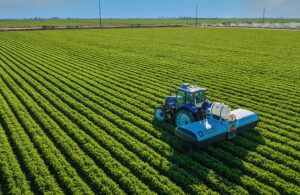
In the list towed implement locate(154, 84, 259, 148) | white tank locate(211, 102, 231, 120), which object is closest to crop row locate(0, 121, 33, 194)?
towed implement locate(154, 84, 259, 148)

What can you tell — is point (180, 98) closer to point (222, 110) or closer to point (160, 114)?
point (160, 114)

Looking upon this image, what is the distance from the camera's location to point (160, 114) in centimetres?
1114

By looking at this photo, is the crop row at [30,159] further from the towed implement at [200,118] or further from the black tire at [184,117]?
the black tire at [184,117]

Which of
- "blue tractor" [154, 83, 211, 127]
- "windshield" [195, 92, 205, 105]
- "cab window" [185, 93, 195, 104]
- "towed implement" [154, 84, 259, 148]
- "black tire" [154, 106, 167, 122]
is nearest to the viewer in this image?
"towed implement" [154, 84, 259, 148]

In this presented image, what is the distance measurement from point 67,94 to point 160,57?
14408mm

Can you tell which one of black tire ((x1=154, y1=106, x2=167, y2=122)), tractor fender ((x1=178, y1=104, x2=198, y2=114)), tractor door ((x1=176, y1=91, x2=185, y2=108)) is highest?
tractor door ((x1=176, y1=91, x2=185, y2=108))

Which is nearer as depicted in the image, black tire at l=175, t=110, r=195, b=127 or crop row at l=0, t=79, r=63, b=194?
crop row at l=0, t=79, r=63, b=194

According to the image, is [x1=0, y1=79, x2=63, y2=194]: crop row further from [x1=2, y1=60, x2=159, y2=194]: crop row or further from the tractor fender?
the tractor fender

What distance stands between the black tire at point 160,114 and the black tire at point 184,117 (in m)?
0.81

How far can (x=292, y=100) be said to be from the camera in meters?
13.3

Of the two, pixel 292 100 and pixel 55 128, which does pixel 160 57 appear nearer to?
pixel 292 100

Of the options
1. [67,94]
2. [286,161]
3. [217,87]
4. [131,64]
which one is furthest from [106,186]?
[131,64]

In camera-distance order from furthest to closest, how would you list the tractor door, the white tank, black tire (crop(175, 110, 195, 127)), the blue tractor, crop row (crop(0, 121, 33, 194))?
the tractor door, the blue tractor, black tire (crop(175, 110, 195, 127)), the white tank, crop row (crop(0, 121, 33, 194))

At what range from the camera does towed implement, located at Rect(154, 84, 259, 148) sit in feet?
27.3
